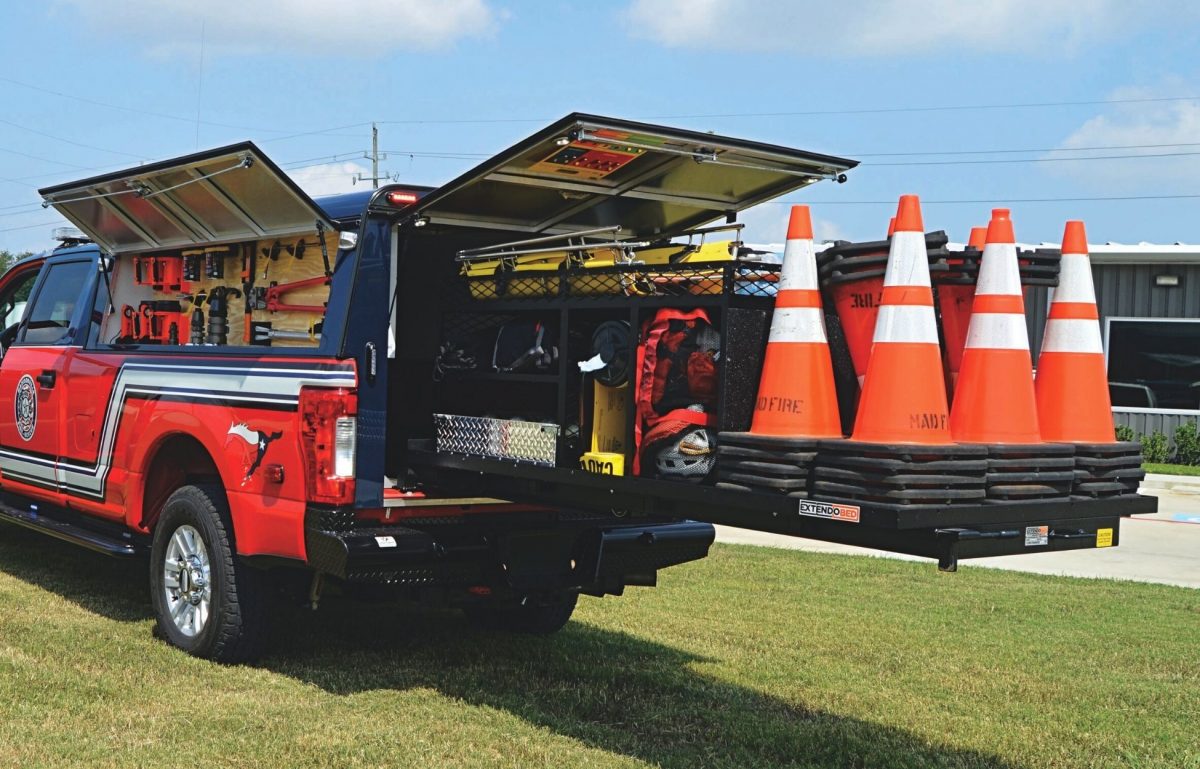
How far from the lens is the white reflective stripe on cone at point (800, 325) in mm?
4422

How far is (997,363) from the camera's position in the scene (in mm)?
4277

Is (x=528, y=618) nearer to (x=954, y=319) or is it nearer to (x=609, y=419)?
(x=609, y=419)

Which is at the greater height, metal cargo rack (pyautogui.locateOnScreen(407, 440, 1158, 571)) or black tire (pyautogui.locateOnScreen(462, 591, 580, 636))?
metal cargo rack (pyautogui.locateOnScreen(407, 440, 1158, 571))

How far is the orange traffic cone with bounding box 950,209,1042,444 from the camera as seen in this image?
4246mm

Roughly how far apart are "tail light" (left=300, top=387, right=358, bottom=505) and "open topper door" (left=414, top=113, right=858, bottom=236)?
920 mm

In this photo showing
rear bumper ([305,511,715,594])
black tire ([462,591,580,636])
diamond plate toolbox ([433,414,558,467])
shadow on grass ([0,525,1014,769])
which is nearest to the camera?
shadow on grass ([0,525,1014,769])

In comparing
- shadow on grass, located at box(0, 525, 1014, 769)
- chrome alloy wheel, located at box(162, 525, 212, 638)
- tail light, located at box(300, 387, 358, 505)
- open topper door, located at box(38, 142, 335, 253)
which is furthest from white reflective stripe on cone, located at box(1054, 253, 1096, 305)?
chrome alloy wheel, located at box(162, 525, 212, 638)

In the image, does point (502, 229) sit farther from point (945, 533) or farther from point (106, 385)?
point (945, 533)

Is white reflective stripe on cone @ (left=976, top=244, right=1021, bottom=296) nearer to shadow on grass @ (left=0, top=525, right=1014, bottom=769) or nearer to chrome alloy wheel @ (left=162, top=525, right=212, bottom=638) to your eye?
shadow on grass @ (left=0, top=525, right=1014, bottom=769)

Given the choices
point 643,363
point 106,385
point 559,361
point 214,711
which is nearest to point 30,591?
point 106,385

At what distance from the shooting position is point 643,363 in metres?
4.84

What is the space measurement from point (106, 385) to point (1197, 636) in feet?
20.8

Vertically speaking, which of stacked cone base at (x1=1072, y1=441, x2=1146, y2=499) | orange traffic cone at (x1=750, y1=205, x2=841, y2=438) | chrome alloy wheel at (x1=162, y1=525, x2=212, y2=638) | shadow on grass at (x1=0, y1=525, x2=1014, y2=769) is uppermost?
orange traffic cone at (x1=750, y1=205, x2=841, y2=438)

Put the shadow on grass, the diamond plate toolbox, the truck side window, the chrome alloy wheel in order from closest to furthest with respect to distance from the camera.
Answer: the shadow on grass, the diamond plate toolbox, the chrome alloy wheel, the truck side window
